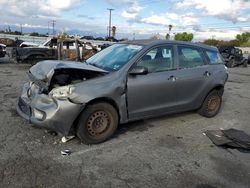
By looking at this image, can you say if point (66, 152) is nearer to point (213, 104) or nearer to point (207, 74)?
point (207, 74)

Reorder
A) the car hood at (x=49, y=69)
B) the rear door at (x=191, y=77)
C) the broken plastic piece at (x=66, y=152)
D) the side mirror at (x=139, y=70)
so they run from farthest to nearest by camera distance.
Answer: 1. the rear door at (x=191, y=77)
2. the side mirror at (x=139, y=70)
3. the car hood at (x=49, y=69)
4. the broken plastic piece at (x=66, y=152)

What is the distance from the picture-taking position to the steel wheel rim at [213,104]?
23.4 feet

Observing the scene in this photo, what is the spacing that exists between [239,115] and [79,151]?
4.54m

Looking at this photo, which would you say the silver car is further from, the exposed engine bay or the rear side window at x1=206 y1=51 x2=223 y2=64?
the rear side window at x1=206 y1=51 x2=223 y2=64

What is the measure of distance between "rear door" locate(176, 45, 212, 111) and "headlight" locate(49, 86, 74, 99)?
2.26 m

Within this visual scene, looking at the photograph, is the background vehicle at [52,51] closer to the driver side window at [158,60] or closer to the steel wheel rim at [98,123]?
the driver side window at [158,60]

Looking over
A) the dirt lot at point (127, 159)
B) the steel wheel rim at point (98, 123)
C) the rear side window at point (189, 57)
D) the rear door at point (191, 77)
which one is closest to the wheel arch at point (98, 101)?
the steel wheel rim at point (98, 123)

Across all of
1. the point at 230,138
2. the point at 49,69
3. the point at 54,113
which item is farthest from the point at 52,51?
the point at 230,138

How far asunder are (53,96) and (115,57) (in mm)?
1574

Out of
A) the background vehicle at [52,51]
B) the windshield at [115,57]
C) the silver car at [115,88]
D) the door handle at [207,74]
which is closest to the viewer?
the silver car at [115,88]

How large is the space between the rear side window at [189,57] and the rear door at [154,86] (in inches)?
9.8

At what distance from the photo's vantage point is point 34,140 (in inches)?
203

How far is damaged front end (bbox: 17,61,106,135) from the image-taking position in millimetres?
4789

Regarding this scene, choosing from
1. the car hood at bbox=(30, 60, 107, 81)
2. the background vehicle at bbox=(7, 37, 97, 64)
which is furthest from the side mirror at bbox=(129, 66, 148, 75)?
the background vehicle at bbox=(7, 37, 97, 64)
